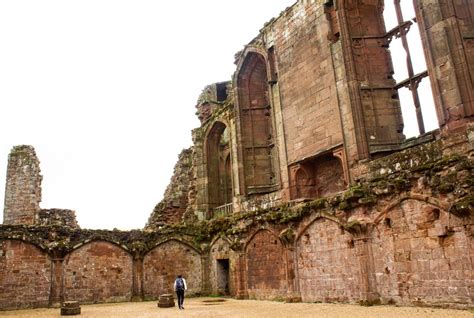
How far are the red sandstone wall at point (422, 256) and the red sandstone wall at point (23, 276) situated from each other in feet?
35.8

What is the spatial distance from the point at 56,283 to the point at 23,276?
107cm

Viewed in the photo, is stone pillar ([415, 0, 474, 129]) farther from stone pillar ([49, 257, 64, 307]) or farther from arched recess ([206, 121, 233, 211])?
stone pillar ([49, 257, 64, 307])

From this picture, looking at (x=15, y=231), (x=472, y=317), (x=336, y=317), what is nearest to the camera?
(x=472, y=317)

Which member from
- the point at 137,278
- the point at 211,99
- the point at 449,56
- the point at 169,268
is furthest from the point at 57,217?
the point at 449,56

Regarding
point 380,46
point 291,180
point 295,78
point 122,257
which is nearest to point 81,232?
point 122,257

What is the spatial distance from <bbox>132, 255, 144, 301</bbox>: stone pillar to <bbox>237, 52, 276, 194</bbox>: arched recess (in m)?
5.06

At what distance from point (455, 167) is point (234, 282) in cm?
878

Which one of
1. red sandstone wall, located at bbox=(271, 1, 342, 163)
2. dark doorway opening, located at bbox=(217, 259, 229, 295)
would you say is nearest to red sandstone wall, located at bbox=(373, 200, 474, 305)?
red sandstone wall, located at bbox=(271, 1, 342, 163)

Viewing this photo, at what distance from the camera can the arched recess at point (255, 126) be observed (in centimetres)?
1808

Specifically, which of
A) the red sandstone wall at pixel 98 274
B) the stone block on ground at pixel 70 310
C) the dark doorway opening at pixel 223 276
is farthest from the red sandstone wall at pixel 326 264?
the red sandstone wall at pixel 98 274

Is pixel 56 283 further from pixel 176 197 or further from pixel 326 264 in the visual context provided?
pixel 326 264

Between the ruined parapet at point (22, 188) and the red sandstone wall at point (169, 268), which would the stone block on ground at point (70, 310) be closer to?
the red sandstone wall at point (169, 268)

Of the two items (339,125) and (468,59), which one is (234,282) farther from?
(468,59)

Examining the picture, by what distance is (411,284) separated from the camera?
9.34 meters
